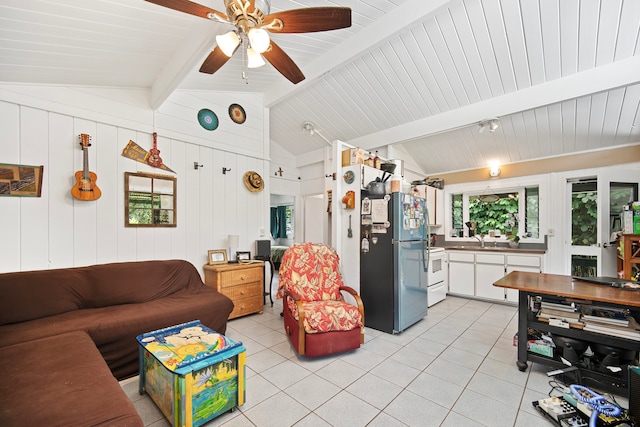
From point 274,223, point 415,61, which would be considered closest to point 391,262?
point 415,61

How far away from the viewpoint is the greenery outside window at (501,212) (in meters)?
4.52

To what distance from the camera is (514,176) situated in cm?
455

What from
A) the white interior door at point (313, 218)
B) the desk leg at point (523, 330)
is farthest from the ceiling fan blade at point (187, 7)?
the white interior door at point (313, 218)

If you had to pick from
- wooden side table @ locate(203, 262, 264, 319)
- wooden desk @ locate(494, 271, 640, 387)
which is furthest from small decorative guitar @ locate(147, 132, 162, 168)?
wooden desk @ locate(494, 271, 640, 387)

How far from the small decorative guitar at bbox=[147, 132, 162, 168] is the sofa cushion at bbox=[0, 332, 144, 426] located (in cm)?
208

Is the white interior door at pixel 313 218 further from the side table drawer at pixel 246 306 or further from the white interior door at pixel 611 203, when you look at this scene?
the white interior door at pixel 611 203

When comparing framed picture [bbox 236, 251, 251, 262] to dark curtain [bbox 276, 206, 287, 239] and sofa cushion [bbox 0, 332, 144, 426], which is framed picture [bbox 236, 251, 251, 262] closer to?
sofa cushion [bbox 0, 332, 144, 426]

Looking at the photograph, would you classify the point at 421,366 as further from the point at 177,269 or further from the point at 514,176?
the point at 514,176

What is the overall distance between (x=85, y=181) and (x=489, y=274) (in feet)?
17.9

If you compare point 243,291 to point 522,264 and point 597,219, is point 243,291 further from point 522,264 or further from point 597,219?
point 597,219

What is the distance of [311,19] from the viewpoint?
170cm

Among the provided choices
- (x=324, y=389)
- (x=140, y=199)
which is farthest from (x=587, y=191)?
(x=140, y=199)

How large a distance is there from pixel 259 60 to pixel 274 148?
12.4 feet

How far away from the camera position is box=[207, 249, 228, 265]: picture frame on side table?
11.9 ft
